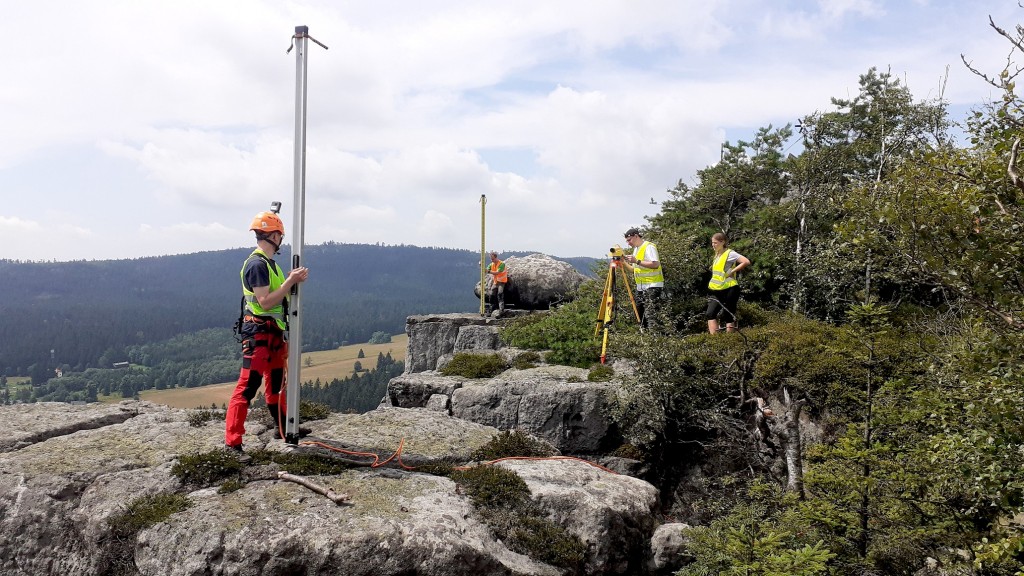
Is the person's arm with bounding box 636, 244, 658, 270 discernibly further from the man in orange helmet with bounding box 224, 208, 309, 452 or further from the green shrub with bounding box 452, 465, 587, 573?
the man in orange helmet with bounding box 224, 208, 309, 452

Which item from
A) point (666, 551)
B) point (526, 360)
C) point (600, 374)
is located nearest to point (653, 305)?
point (600, 374)

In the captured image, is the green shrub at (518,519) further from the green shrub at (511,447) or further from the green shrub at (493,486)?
the green shrub at (511,447)

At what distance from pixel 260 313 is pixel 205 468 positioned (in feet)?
6.00

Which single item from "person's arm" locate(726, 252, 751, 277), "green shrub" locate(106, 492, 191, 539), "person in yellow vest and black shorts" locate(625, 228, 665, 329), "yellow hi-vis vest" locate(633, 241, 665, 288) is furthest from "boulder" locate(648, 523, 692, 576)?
"yellow hi-vis vest" locate(633, 241, 665, 288)

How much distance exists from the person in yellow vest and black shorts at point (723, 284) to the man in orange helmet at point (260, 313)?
366 inches

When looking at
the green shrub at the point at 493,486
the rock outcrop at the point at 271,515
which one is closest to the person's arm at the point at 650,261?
the rock outcrop at the point at 271,515

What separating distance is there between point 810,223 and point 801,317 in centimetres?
402

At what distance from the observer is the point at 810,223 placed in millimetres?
16750

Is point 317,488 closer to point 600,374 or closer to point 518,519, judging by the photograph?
point 518,519

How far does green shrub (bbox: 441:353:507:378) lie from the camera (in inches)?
518

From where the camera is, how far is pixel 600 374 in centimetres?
1205

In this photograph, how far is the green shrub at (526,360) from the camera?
44.3 feet

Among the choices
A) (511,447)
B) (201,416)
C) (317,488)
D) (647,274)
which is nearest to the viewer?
(317,488)

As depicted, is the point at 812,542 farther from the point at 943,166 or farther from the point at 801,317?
the point at 801,317
